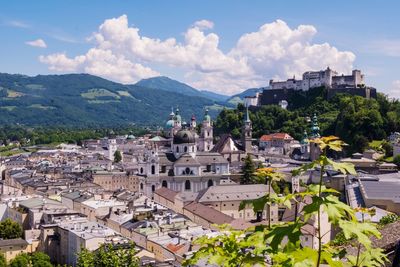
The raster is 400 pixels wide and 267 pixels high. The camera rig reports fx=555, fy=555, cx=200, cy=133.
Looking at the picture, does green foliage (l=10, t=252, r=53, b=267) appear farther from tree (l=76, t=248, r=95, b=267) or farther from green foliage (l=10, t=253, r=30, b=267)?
tree (l=76, t=248, r=95, b=267)

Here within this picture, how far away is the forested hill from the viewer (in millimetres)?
68125

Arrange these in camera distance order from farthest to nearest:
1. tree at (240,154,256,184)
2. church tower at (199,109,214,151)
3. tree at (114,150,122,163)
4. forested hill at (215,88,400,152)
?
tree at (114,150,122,163) → church tower at (199,109,214,151) → forested hill at (215,88,400,152) → tree at (240,154,256,184)

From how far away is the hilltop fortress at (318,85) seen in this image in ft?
289

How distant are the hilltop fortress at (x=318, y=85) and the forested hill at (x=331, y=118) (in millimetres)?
1406

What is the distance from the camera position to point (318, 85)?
9338 cm

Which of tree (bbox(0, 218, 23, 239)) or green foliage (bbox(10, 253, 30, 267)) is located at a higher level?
tree (bbox(0, 218, 23, 239))

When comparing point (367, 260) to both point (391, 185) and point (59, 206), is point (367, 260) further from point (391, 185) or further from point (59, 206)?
point (59, 206)

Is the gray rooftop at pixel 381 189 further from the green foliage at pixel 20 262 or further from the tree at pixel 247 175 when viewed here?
the green foliage at pixel 20 262

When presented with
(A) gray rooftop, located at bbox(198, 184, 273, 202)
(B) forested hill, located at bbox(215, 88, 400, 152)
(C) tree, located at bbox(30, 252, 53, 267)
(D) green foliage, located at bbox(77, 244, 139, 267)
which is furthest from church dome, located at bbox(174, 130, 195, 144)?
(D) green foliage, located at bbox(77, 244, 139, 267)

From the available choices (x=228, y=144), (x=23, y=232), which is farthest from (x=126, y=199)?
(x=228, y=144)

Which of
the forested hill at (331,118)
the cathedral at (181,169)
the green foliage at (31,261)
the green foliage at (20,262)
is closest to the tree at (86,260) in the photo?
the green foliage at (31,261)

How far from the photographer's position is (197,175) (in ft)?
175

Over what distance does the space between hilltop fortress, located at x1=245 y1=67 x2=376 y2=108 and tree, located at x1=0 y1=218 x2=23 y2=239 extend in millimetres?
55104

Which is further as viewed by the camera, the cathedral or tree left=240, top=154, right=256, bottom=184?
tree left=240, top=154, right=256, bottom=184
